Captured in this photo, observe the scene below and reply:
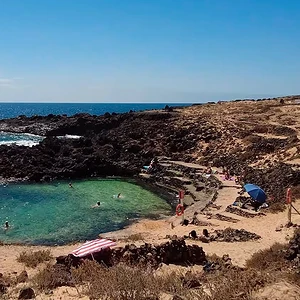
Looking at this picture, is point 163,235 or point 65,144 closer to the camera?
point 163,235

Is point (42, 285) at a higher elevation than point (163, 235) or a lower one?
higher

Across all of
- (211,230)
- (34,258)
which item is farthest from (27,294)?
(211,230)

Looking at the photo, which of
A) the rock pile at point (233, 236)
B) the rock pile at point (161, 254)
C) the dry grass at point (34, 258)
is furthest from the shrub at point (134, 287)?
the rock pile at point (233, 236)

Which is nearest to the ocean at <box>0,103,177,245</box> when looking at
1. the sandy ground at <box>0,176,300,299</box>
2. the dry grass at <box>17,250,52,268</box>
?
the sandy ground at <box>0,176,300,299</box>

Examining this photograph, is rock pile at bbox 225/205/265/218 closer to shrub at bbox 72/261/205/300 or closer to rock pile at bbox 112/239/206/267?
rock pile at bbox 112/239/206/267

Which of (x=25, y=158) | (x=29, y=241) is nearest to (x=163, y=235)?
(x=29, y=241)

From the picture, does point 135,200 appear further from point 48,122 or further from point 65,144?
point 48,122

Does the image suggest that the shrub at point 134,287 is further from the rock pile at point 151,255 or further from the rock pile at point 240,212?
the rock pile at point 240,212
